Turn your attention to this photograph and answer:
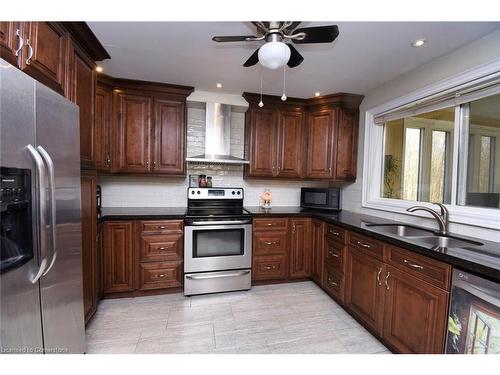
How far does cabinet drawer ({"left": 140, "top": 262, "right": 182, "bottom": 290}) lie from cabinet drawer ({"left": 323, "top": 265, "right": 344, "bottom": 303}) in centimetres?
167

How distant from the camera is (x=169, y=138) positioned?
9.08ft

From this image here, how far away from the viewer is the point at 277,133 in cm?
309

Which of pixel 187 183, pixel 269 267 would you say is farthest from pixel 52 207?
pixel 269 267

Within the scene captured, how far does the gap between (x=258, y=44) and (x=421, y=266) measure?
1.99m

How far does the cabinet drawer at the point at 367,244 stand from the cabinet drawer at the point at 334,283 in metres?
0.44

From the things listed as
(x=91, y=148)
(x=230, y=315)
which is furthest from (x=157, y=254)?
(x=91, y=148)

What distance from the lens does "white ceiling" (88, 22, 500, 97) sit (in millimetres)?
1613

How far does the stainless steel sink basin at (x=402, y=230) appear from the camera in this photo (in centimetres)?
207

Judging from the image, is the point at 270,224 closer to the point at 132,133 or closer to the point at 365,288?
the point at 365,288

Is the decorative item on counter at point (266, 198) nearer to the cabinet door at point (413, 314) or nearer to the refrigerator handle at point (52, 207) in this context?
the cabinet door at point (413, 314)

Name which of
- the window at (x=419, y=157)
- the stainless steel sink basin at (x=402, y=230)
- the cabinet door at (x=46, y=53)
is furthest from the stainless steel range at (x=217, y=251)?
the window at (x=419, y=157)

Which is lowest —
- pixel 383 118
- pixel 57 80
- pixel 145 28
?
pixel 57 80
